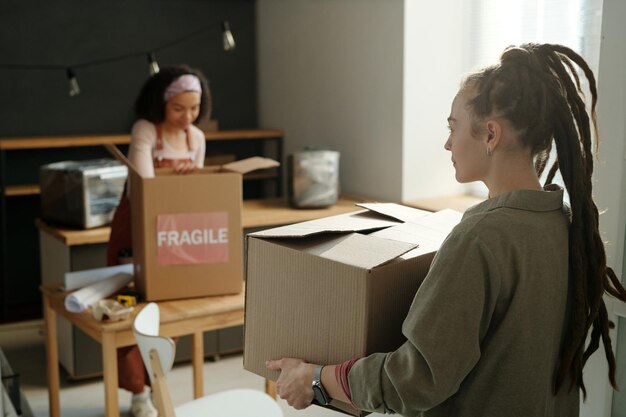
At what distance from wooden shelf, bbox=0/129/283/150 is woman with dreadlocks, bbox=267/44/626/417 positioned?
3190 millimetres

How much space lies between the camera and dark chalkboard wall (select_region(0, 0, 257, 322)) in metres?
4.48

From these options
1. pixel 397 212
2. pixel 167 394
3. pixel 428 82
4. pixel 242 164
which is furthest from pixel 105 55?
pixel 397 212

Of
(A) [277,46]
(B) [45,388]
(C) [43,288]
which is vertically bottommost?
(B) [45,388]

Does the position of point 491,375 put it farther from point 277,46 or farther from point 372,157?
point 277,46

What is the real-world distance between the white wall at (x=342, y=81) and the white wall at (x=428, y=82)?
5 centimetres

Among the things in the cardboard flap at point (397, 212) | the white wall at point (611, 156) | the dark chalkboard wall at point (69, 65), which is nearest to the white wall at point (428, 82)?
the dark chalkboard wall at point (69, 65)

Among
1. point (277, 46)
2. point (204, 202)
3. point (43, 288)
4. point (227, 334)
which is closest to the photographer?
point (204, 202)

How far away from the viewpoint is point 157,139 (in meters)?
3.34

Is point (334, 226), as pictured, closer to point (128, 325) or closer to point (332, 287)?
point (332, 287)

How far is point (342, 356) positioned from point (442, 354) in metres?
0.22

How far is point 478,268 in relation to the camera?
3.94 feet

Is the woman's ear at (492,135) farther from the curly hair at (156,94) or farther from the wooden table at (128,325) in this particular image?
the curly hair at (156,94)

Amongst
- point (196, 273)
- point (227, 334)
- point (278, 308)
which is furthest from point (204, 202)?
point (227, 334)

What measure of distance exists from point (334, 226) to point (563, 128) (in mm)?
453
